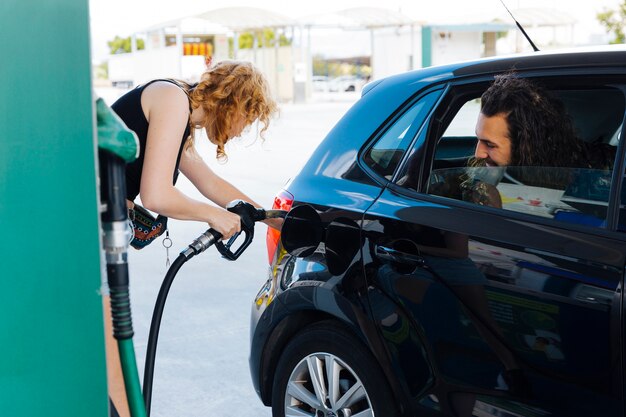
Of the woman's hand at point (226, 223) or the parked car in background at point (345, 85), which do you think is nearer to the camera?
the woman's hand at point (226, 223)

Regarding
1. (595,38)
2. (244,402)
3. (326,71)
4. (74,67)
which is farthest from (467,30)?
(326,71)

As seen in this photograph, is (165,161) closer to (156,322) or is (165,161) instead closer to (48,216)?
(156,322)

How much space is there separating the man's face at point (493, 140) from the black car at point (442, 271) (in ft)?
0.25

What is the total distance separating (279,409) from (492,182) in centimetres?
112

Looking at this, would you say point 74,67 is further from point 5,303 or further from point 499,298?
point 499,298

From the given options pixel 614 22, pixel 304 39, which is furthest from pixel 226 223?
pixel 304 39

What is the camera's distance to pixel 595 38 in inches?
1706

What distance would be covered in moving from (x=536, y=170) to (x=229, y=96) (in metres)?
0.98

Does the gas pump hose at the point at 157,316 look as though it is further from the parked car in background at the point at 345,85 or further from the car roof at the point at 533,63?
the parked car in background at the point at 345,85

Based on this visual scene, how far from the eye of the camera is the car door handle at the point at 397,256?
2640 millimetres

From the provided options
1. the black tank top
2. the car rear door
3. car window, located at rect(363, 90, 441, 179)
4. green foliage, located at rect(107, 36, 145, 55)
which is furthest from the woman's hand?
green foliage, located at rect(107, 36, 145, 55)

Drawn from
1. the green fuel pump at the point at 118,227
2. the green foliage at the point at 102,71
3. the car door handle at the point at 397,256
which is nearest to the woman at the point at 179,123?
the car door handle at the point at 397,256

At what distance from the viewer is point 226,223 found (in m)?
2.58

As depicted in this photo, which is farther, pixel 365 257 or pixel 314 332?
pixel 314 332
